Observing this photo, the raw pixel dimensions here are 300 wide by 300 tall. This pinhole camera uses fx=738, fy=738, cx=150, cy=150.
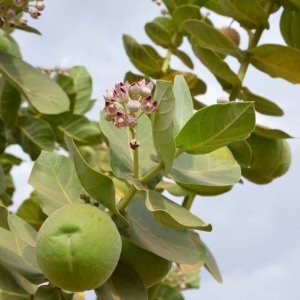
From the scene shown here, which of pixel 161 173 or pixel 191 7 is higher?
pixel 191 7

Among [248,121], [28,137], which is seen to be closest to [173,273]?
[28,137]

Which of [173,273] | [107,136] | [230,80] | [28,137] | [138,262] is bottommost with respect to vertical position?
[173,273]

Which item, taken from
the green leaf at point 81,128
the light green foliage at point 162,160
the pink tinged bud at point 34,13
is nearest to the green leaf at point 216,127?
the light green foliage at point 162,160

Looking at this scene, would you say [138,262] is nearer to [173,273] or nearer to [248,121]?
[248,121]

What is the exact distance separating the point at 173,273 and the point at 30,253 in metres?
1.53

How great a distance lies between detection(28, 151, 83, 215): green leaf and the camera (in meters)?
1.13

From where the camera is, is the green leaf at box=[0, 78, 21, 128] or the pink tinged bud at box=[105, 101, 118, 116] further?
the green leaf at box=[0, 78, 21, 128]

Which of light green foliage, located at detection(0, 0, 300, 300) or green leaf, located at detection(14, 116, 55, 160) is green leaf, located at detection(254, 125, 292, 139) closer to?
light green foliage, located at detection(0, 0, 300, 300)

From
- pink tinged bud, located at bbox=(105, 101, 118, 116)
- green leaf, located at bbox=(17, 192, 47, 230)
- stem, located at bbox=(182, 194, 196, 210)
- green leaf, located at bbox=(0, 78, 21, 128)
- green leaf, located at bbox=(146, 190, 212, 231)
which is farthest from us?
green leaf, located at bbox=(0, 78, 21, 128)

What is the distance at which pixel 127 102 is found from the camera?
3.43 feet

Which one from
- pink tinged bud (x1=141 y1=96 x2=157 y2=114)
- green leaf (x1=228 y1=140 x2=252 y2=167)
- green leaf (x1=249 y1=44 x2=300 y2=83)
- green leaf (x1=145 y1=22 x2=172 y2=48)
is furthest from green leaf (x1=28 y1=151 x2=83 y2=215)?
green leaf (x1=145 y1=22 x2=172 y2=48)

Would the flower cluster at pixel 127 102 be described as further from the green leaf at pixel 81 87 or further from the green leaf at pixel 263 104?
the green leaf at pixel 81 87

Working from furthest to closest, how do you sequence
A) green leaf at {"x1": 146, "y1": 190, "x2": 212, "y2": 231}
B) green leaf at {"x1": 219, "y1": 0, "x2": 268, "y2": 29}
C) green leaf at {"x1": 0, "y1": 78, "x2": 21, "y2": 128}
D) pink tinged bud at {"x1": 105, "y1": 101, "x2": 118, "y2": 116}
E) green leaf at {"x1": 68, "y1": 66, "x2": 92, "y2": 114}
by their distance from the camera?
green leaf at {"x1": 68, "y1": 66, "x2": 92, "y2": 114} → green leaf at {"x1": 0, "y1": 78, "x2": 21, "y2": 128} → green leaf at {"x1": 219, "y1": 0, "x2": 268, "y2": 29} → pink tinged bud at {"x1": 105, "y1": 101, "x2": 118, "y2": 116} → green leaf at {"x1": 146, "y1": 190, "x2": 212, "y2": 231}

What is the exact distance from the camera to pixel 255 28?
155 cm
